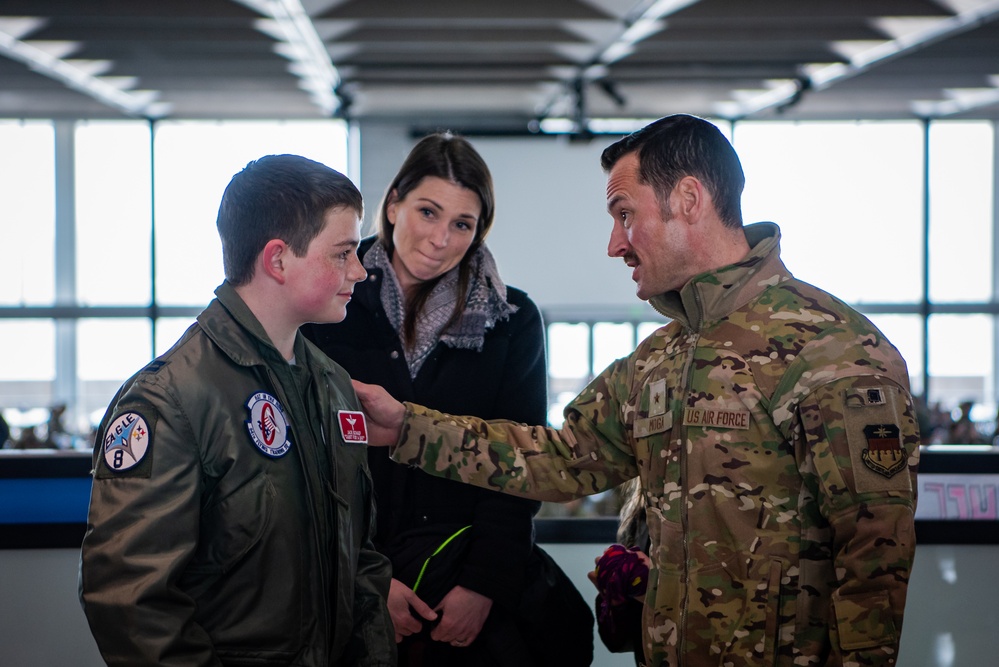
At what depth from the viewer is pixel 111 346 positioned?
36.4 ft

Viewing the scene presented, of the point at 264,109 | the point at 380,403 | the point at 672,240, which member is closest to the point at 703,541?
the point at 672,240

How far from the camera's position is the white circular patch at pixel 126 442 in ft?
3.92

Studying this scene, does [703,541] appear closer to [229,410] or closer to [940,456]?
[229,410]

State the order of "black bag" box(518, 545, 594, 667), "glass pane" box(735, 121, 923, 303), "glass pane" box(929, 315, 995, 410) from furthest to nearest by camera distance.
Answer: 1. "glass pane" box(929, 315, 995, 410)
2. "glass pane" box(735, 121, 923, 303)
3. "black bag" box(518, 545, 594, 667)

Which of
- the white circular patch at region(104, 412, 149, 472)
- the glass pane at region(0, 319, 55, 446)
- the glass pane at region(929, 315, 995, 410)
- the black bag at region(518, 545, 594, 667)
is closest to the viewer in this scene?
the white circular patch at region(104, 412, 149, 472)

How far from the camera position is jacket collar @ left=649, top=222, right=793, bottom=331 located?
1582mm

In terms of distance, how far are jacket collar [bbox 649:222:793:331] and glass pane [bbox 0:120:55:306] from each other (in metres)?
11.0

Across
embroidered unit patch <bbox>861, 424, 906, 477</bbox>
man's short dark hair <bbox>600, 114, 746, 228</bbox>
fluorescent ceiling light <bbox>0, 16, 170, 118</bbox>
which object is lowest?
embroidered unit patch <bbox>861, 424, 906, 477</bbox>

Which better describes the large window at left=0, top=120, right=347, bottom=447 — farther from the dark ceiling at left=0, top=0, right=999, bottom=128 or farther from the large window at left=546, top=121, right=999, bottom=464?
the large window at left=546, top=121, right=999, bottom=464

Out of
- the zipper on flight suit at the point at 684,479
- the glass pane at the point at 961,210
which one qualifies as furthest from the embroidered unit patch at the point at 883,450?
the glass pane at the point at 961,210

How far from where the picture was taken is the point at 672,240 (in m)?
1.62

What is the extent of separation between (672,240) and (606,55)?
7133mm

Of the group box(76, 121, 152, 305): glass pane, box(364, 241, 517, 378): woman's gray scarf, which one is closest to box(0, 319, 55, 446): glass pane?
box(76, 121, 152, 305): glass pane

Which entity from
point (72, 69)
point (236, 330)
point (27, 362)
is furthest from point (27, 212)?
point (236, 330)
